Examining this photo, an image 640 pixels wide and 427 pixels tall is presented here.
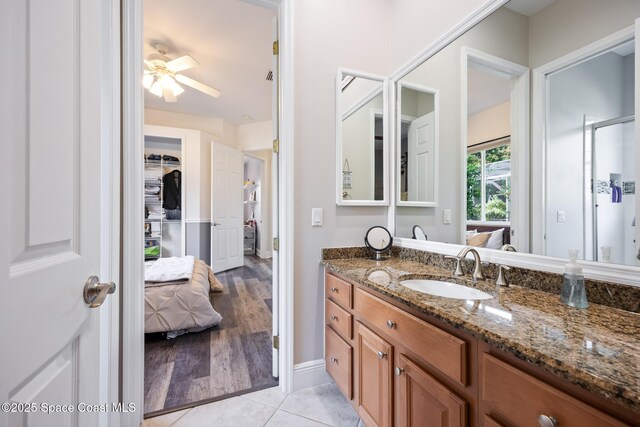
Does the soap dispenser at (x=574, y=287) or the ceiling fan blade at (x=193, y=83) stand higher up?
the ceiling fan blade at (x=193, y=83)

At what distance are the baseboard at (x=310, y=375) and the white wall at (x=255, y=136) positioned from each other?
13.2 feet

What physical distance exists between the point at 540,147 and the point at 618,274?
20.8 inches

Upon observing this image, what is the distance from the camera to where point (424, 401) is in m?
A: 0.92

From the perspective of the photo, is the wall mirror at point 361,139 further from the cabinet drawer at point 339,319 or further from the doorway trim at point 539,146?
the doorway trim at point 539,146

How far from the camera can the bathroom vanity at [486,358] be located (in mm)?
532

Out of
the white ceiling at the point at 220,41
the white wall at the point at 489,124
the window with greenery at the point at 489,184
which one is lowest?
the window with greenery at the point at 489,184

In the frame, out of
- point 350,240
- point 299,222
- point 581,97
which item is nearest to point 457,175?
point 581,97

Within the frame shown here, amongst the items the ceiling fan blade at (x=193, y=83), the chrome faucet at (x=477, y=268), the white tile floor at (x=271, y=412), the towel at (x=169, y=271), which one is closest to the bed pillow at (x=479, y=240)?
→ the chrome faucet at (x=477, y=268)

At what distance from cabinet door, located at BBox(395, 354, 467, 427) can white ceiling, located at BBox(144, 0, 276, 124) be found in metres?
2.42

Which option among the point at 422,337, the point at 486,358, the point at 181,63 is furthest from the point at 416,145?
the point at 181,63

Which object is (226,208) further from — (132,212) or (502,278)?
(502,278)

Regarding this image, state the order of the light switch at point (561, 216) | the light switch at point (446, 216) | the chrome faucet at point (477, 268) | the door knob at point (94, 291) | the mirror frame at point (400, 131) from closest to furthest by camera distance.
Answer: the door knob at point (94, 291)
the light switch at point (561, 216)
the chrome faucet at point (477, 268)
the light switch at point (446, 216)
the mirror frame at point (400, 131)

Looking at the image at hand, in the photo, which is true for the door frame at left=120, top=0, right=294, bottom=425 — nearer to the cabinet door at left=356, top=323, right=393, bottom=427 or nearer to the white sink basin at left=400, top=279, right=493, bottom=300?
the cabinet door at left=356, top=323, right=393, bottom=427

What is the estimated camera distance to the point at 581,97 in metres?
0.98
